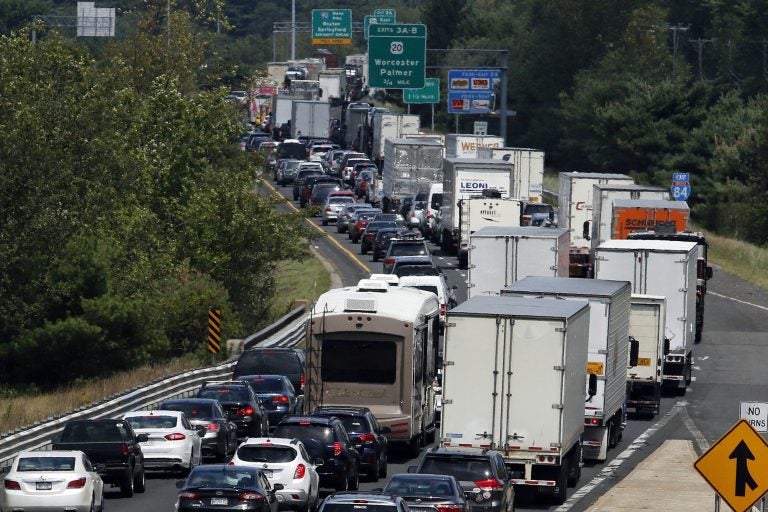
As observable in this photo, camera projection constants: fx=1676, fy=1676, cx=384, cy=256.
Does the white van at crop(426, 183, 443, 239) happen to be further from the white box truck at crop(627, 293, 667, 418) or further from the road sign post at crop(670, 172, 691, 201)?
the white box truck at crop(627, 293, 667, 418)

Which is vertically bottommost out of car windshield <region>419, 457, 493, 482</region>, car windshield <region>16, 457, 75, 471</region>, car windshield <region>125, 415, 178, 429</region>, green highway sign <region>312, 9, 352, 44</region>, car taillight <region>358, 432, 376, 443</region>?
car taillight <region>358, 432, 376, 443</region>

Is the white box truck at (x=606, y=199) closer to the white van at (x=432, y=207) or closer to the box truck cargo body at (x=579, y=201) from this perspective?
the box truck cargo body at (x=579, y=201)

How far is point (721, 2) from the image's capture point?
127438 mm

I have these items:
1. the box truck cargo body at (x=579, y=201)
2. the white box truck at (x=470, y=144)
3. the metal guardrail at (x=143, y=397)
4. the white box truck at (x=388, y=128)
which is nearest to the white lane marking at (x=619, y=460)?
the metal guardrail at (x=143, y=397)

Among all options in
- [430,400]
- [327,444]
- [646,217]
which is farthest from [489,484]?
[646,217]

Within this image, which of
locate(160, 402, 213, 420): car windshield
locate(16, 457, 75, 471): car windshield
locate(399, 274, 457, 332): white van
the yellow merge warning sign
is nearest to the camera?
locate(16, 457, 75, 471): car windshield

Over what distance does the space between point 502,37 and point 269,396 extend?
122 m

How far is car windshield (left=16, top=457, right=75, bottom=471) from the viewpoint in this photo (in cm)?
2503

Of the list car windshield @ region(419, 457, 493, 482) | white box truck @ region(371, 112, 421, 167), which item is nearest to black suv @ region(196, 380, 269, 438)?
car windshield @ region(419, 457, 493, 482)

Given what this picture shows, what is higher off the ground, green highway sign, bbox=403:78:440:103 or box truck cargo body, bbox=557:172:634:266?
green highway sign, bbox=403:78:440:103

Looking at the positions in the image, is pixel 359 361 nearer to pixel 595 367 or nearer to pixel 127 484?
pixel 595 367

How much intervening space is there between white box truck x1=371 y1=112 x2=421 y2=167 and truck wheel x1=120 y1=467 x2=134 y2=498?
72627 mm

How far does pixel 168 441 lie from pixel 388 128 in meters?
74.7

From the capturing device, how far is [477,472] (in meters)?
24.8
